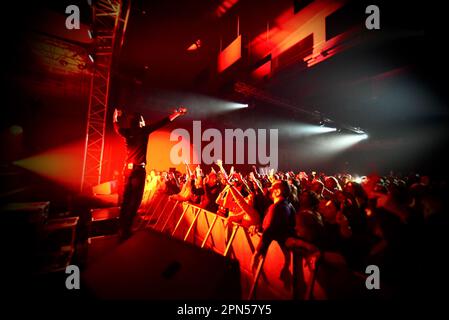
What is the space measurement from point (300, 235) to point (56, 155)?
35.9 ft

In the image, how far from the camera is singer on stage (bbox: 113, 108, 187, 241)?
9.54 ft

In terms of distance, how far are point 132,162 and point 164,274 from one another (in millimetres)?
1986

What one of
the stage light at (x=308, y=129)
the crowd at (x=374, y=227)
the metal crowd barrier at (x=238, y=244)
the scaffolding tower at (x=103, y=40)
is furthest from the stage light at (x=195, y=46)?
the stage light at (x=308, y=129)

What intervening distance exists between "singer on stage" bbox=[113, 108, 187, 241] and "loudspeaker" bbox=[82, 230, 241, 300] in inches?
47.8

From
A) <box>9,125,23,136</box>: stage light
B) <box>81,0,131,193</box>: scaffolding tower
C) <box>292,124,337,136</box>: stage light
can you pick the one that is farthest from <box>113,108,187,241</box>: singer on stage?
<box>292,124,337,136</box>: stage light

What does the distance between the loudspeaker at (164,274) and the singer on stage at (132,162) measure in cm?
121

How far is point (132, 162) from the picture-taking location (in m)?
3.00

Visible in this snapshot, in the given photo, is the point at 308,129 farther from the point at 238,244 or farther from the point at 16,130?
the point at 16,130

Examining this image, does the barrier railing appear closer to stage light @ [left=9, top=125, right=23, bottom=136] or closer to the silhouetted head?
the silhouetted head

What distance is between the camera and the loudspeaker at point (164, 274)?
1.30 meters

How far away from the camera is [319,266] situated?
2182 millimetres

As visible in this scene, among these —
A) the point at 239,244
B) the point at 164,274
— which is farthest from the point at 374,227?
the point at 164,274

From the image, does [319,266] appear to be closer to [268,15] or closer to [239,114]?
[268,15]
